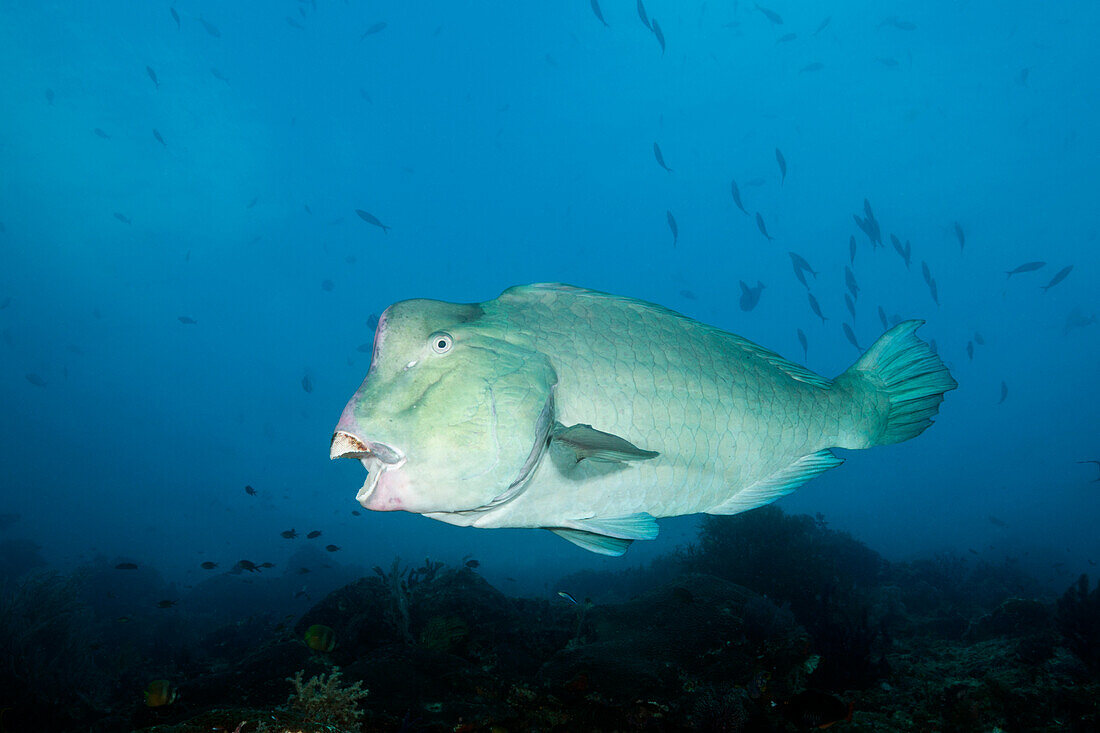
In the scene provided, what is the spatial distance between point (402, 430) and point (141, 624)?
21056mm

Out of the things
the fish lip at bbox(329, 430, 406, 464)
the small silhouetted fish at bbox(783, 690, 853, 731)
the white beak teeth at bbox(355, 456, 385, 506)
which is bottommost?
the small silhouetted fish at bbox(783, 690, 853, 731)

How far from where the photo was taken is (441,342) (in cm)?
179

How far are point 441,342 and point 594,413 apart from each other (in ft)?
2.09

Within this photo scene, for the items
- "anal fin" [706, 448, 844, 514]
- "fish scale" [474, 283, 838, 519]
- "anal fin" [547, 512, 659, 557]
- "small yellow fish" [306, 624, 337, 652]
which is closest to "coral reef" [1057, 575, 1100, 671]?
"anal fin" [706, 448, 844, 514]

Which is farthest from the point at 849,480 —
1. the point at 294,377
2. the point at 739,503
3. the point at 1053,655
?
the point at 294,377

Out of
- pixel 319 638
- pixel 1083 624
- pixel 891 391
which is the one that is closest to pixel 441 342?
pixel 891 391

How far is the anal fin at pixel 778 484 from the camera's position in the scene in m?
2.23

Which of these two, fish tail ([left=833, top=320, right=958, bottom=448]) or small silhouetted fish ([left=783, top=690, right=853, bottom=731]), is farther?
small silhouetted fish ([left=783, top=690, right=853, bottom=731])

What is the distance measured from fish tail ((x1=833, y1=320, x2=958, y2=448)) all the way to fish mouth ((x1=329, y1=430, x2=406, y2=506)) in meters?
2.06

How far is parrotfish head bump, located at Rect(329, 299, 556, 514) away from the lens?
1576 millimetres

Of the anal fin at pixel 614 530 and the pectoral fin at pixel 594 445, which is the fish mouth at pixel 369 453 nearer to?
the pectoral fin at pixel 594 445

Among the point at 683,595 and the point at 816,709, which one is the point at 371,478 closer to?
the point at 816,709

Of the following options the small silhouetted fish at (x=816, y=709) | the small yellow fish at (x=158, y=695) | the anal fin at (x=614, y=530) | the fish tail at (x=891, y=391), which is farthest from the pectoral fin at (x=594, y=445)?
the small yellow fish at (x=158, y=695)

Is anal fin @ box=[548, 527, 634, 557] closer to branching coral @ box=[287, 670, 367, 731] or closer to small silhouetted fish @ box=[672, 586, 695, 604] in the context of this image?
branching coral @ box=[287, 670, 367, 731]
